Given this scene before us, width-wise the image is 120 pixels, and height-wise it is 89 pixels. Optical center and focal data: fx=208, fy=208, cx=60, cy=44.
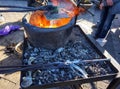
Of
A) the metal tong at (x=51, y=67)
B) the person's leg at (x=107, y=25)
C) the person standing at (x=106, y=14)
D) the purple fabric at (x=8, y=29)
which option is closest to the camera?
the metal tong at (x=51, y=67)

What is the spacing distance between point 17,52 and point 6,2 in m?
4.01

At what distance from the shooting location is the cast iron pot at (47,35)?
369 centimetres

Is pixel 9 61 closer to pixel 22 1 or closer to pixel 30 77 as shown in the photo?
pixel 30 77

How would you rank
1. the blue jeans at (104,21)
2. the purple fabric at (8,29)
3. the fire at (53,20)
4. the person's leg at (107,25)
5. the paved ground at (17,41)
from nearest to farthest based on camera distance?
the fire at (53,20), the paved ground at (17,41), the blue jeans at (104,21), the person's leg at (107,25), the purple fabric at (8,29)

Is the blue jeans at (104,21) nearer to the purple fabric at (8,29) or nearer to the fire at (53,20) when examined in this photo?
the fire at (53,20)

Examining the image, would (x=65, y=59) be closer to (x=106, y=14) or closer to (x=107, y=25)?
(x=106, y=14)

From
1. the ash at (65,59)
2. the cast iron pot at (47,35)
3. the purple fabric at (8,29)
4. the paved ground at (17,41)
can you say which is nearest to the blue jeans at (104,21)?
the paved ground at (17,41)

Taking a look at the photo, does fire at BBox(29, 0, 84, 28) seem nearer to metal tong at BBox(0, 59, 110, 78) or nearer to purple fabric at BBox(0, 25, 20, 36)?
metal tong at BBox(0, 59, 110, 78)

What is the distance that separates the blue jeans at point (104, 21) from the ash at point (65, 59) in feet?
6.23

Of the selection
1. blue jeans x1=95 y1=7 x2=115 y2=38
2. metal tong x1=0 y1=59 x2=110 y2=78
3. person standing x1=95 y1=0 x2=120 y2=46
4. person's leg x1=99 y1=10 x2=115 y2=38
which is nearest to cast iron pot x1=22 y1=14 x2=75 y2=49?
metal tong x1=0 y1=59 x2=110 y2=78

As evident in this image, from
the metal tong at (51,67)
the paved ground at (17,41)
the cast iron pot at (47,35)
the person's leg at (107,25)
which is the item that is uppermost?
the cast iron pot at (47,35)

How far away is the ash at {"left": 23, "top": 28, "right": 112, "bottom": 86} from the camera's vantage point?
346 cm

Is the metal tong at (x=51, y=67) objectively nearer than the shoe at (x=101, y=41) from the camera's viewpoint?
Yes

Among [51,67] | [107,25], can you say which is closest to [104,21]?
[107,25]
